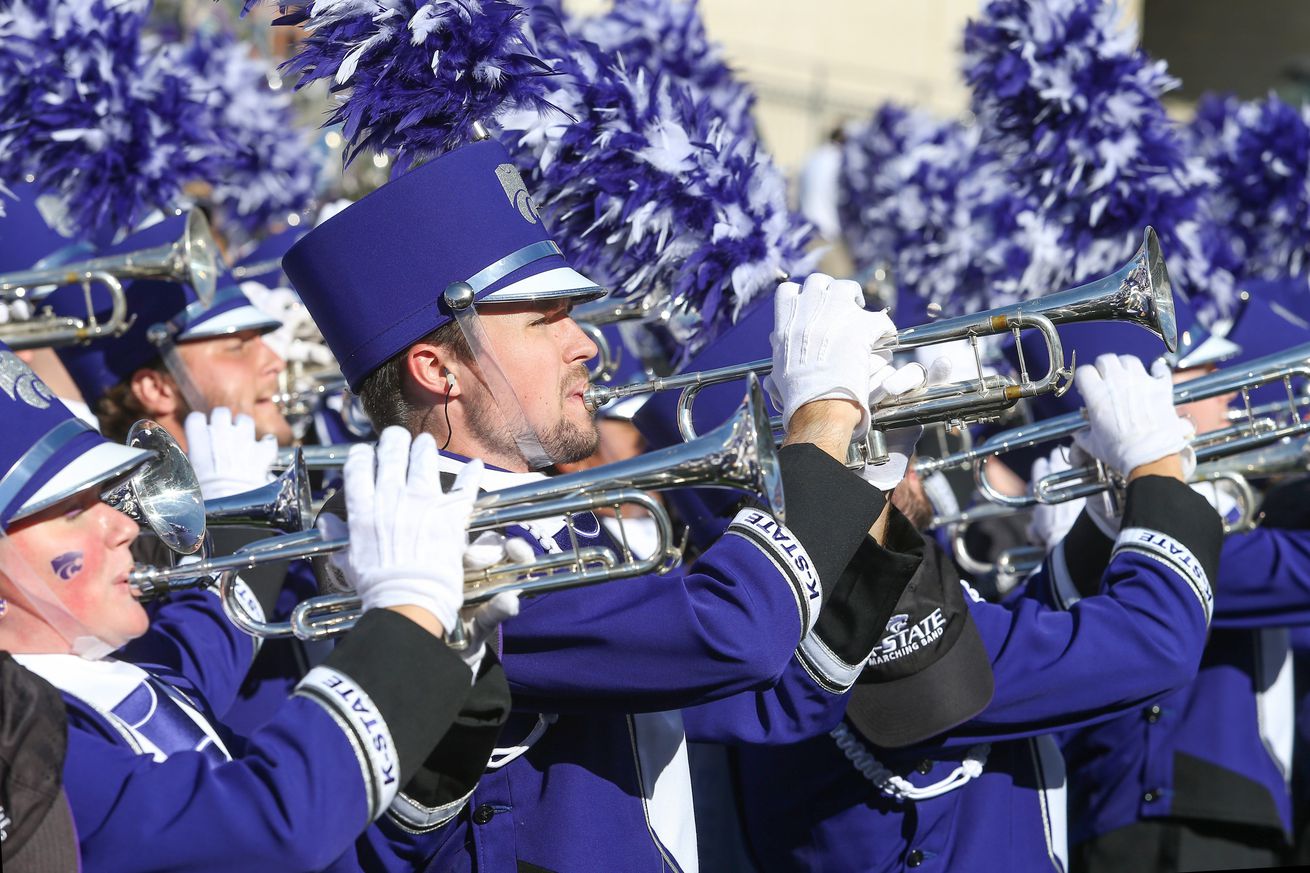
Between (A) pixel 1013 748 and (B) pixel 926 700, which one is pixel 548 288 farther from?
(A) pixel 1013 748

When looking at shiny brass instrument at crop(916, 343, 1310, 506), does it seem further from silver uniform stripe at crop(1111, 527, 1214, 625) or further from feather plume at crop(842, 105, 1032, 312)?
feather plume at crop(842, 105, 1032, 312)

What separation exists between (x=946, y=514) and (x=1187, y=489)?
43.0 inches

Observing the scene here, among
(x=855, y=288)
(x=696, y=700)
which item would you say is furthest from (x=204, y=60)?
(x=696, y=700)

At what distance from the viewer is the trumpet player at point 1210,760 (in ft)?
13.2

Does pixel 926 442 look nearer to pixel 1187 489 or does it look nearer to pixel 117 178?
pixel 1187 489

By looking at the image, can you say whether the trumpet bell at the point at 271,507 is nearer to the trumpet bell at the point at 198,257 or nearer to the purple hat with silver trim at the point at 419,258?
the purple hat with silver trim at the point at 419,258

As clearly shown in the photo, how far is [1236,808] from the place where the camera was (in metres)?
4.09

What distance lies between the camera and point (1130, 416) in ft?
11.0

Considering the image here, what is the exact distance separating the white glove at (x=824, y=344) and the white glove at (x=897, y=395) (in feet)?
0.14

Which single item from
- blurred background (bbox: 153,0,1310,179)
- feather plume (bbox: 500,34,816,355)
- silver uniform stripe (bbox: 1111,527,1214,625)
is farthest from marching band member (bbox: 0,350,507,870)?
blurred background (bbox: 153,0,1310,179)

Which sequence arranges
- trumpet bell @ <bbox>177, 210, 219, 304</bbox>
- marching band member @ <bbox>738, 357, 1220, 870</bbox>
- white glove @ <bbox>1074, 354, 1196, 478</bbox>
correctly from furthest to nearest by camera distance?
1. trumpet bell @ <bbox>177, 210, 219, 304</bbox>
2. white glove @ <bbox>1074, 354, 1196, 478</bbox>
3. marching band member @ <bbox>738, 357, 1220, 870</bbox>

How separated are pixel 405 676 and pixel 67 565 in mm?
737

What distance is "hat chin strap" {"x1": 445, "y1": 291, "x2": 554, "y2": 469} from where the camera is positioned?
2.68 metres

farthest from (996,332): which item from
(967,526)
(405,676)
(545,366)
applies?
(967,526)
